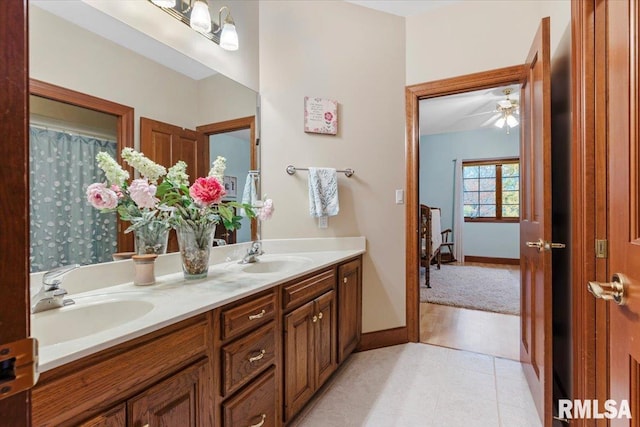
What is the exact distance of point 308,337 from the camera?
155 centimetres

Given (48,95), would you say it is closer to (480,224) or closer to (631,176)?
(631,176)

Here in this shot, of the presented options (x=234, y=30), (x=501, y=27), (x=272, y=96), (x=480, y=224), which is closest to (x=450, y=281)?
(x=480, y=224)

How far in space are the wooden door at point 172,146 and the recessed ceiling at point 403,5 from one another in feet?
5.45

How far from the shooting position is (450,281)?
426 cm

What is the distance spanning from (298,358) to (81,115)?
1.42 metres

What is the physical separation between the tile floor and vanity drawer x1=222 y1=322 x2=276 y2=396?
1.82 feet

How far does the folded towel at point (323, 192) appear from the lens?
6.93 feet

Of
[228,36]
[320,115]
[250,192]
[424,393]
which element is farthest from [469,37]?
[424,393]

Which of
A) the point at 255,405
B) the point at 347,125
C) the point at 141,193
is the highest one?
the point at 347,125

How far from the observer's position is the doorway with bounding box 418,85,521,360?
392 cm

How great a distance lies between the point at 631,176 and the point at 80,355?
4.70 feet

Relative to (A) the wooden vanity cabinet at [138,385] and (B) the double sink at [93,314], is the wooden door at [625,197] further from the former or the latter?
(B) the double sink at [93,314]

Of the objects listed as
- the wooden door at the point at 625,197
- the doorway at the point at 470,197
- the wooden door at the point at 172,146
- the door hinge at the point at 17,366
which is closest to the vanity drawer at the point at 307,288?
the wooden door at the point at 172,146

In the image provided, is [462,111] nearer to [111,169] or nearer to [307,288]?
[307,288]
